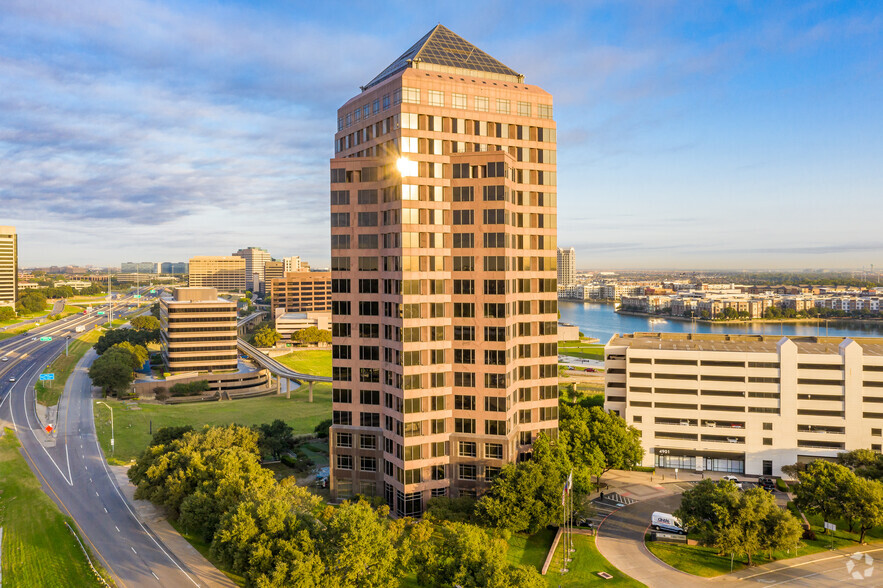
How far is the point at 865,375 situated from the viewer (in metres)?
78.7

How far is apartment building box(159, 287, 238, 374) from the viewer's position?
146000 millimetres

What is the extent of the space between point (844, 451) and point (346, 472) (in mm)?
71083

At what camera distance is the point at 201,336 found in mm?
148125

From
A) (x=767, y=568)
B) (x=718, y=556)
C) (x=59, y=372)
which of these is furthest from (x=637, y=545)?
(x=59, y=372)

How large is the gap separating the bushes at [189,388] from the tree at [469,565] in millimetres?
111084

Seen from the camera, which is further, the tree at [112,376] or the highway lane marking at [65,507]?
the tree at [112,376]

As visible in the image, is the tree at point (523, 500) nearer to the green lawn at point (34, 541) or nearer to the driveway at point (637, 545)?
the driveway at point (637, 545)

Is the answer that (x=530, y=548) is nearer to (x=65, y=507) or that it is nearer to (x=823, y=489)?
(x=823, y=489)

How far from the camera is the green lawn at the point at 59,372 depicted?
123738 mm

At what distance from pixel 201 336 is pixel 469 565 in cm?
12563

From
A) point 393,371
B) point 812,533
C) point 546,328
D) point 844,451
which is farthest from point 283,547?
point 844,451

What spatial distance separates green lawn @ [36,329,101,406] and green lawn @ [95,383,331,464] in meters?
12.2

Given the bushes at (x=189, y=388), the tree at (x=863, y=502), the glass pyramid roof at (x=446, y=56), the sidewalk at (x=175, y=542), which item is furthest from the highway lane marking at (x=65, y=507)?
the tree at (x=863, y=502)

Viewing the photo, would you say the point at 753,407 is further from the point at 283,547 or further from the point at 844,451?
the point at 283,547
